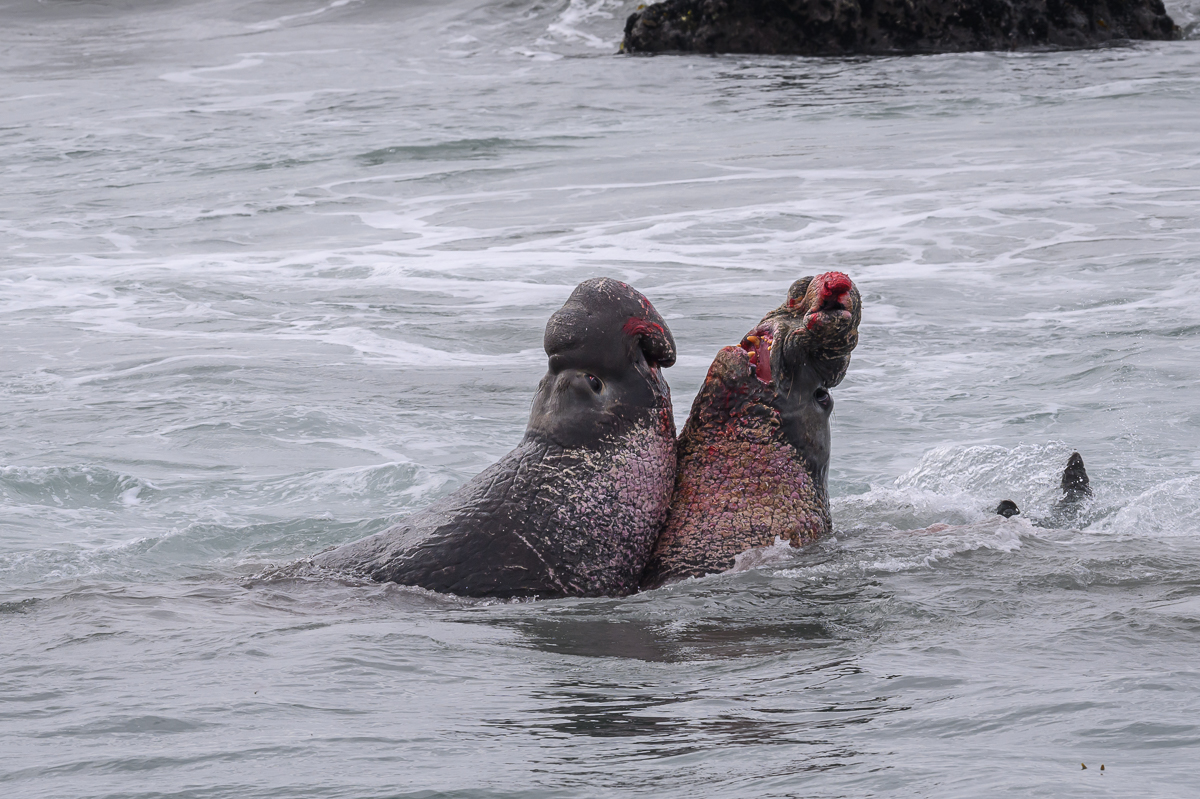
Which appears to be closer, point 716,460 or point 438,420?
point 716,460

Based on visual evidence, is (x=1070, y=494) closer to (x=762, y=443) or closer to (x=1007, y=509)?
(x=1007, y=509)

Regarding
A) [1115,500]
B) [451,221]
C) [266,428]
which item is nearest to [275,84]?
[451,221]

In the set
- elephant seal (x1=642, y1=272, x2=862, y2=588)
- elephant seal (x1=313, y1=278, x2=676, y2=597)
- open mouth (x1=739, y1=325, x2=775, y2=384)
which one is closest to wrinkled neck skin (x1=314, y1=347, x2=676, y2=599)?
elephant seal (x1=313, y1=278, x2=676, y2=597)

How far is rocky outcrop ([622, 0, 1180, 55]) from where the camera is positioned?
96.3 ft

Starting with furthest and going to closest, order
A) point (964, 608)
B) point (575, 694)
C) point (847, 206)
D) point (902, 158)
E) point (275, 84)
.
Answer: point (275, 84)
point (902, 158)
point (847, 206)
point (964, 608)
point (575, 694)

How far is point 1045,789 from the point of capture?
3.09 m

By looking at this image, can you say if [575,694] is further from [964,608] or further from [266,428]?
[266,428]

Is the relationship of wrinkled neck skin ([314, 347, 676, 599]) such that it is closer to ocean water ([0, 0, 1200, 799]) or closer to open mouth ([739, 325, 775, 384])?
ocean water ([0, 0, 1200, 799])

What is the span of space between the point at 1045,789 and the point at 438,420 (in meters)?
6.93

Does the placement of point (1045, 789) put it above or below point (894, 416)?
above

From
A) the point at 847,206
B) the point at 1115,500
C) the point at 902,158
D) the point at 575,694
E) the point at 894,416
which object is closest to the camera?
the point at 575,694

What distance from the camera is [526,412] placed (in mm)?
9859

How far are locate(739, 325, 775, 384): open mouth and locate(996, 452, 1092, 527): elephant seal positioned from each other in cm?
154

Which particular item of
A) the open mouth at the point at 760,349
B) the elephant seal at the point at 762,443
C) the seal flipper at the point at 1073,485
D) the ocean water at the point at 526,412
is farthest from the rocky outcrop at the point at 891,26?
the elephant seal at the point at 762,443
